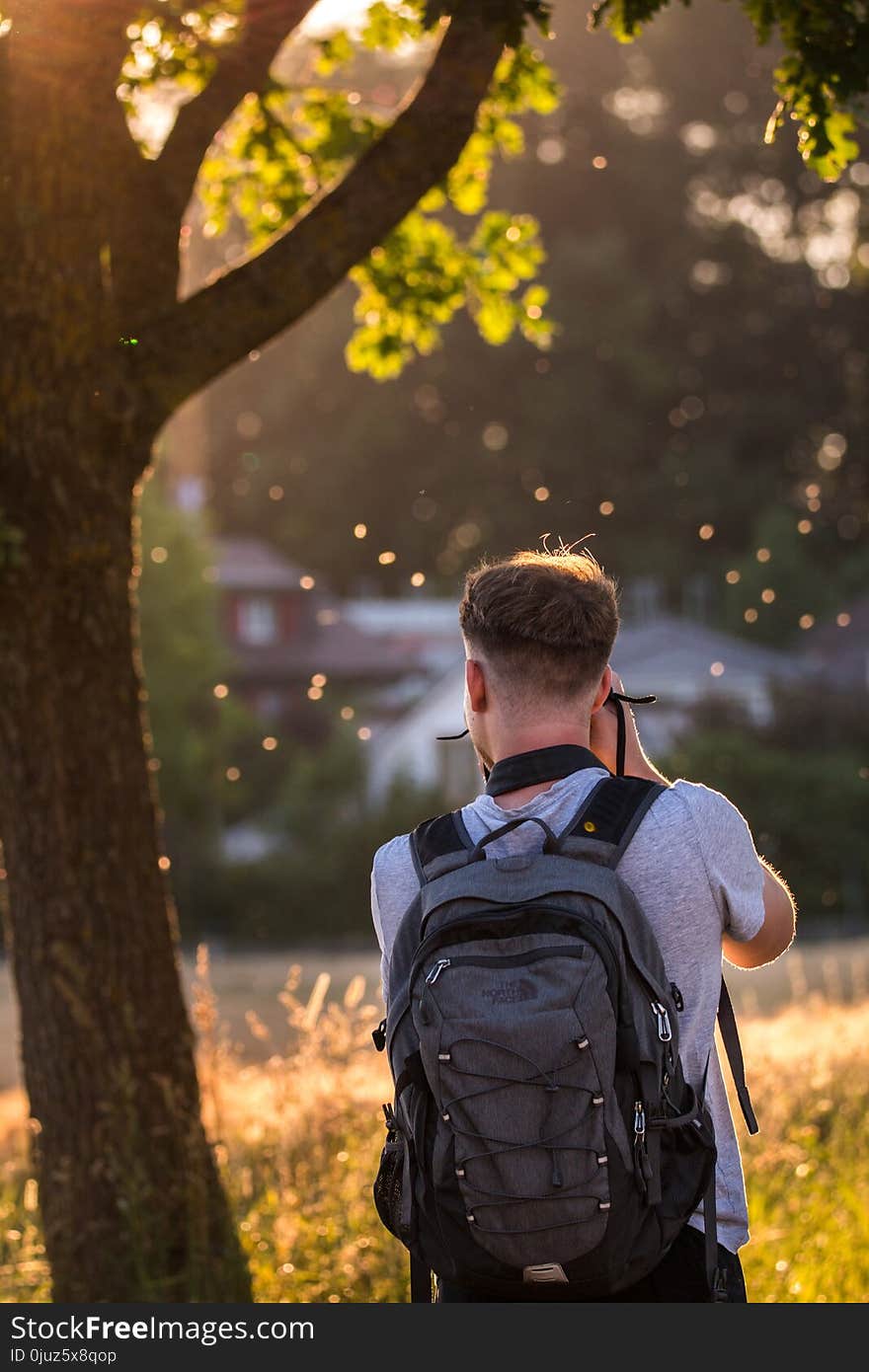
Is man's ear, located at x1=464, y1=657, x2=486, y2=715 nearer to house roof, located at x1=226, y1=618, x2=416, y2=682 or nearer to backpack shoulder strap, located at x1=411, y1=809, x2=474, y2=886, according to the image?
backpack shoulder strap, located at x1=411, y1=809, x2=474, y2=886

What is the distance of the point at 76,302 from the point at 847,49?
2.13m

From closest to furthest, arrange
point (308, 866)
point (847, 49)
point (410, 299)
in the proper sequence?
point (847, 49) → point (410, 299) → point (308, 866)

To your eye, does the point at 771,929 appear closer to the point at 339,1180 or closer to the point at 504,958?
Answer: the point at 504,958

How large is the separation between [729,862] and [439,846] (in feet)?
1.38

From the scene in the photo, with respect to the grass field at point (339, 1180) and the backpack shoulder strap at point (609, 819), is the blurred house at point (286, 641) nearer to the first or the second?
the grass field at point (339, 1180)

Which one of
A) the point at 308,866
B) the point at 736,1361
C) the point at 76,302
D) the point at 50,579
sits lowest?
the point at 308,866

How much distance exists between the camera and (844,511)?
4119cm

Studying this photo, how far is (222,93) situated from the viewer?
5059 millimetres

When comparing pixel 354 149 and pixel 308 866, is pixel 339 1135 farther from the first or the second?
pixel 308 866

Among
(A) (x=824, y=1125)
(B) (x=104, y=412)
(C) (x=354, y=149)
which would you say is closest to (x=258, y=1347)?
(B) (x=104, y=412)

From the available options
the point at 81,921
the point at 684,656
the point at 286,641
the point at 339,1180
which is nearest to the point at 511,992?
the point at 81,921

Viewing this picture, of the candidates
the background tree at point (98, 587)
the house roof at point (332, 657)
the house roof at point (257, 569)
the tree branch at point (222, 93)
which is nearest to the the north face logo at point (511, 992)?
the background tree at point (98, 587)

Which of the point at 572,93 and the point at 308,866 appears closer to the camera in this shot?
the point at 308,866

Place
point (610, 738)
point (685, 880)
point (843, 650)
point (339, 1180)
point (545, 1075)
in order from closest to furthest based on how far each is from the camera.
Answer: point (545, 1075), point (685, 880), point (610, 738), point (339, 1180), point (843, 650)
